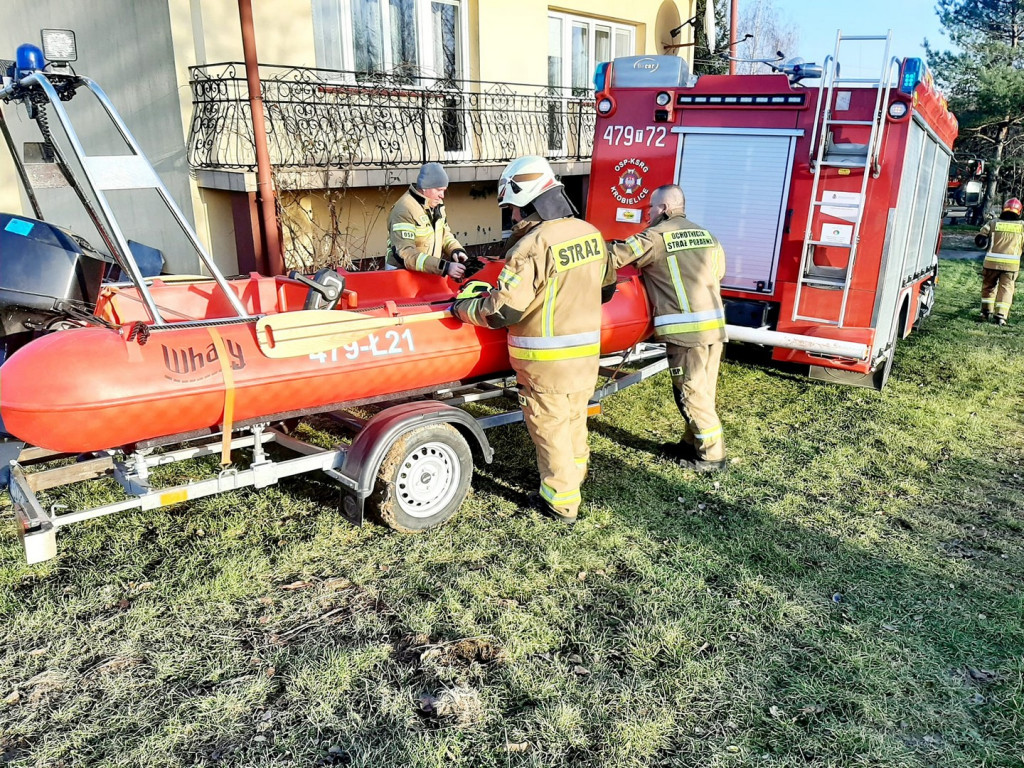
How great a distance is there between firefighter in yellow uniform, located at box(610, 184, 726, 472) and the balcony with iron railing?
4934 millimetres

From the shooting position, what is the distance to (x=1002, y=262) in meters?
9.41

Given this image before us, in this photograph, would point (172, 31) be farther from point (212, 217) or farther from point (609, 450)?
point (609, 450)

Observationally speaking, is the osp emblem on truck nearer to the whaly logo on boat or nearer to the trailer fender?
the trailer fender

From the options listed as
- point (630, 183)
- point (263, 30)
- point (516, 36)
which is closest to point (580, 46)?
point (516, 36)

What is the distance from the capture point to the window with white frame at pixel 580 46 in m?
13.0

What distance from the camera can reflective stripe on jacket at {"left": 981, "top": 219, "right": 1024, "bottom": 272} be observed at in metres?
9.41

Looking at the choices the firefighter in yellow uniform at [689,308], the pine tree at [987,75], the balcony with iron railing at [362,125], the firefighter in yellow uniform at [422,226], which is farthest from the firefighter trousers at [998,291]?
the pine tree at [987,75]

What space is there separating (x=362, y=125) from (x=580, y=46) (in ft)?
19.3

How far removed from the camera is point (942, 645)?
128 inches

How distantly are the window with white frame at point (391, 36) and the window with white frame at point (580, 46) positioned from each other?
7.89 ft

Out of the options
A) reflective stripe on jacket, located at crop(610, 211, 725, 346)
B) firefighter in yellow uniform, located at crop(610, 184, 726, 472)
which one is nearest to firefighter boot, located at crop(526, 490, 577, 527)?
firefighter in yellow uniform, located at crop(610, 184, 726, 472)

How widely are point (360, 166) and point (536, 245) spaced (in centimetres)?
586

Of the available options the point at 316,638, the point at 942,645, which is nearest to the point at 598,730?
the point at 316,638

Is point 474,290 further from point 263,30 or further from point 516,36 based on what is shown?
point 516,36
